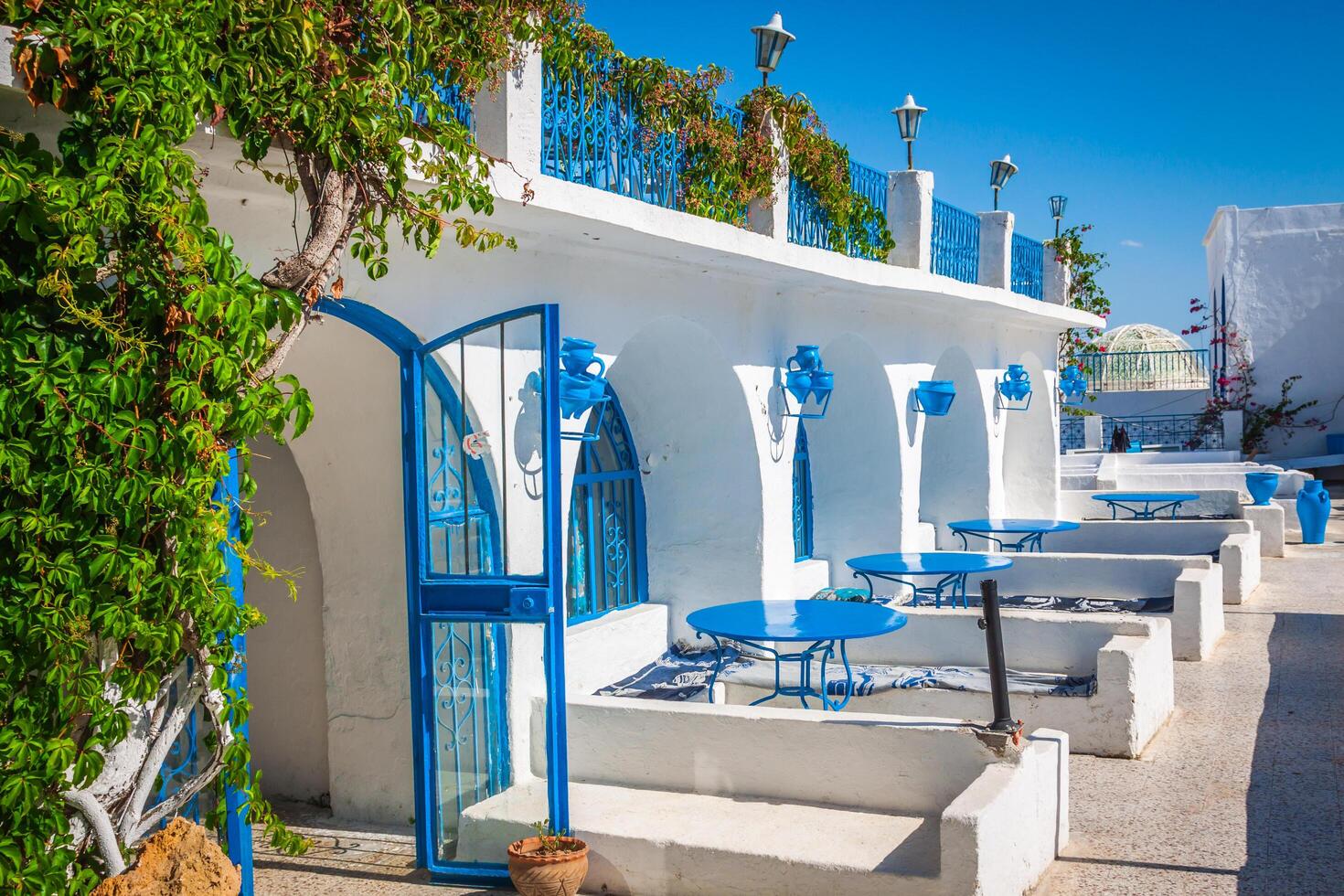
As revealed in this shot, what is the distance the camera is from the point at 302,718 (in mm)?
7398

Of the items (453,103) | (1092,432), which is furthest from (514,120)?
(1092,432)

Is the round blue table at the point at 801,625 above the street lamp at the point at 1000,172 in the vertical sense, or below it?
below

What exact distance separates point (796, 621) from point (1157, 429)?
26361mm

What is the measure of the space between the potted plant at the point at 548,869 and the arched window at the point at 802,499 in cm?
670

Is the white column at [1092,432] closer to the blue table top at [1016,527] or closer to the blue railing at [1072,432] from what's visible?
the blue railing at [1072,432]

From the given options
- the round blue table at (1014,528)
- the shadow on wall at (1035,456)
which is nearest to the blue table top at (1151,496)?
the shadow on wall at (1035,456)

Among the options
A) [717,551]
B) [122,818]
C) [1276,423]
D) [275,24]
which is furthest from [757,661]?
[1276,423]

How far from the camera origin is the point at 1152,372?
32812mm

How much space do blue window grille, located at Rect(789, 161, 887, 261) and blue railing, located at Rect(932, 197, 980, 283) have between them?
1045 millimetres

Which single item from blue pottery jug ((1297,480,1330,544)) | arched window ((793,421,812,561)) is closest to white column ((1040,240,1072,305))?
blue pottery jug ((1297,480,1330,544))

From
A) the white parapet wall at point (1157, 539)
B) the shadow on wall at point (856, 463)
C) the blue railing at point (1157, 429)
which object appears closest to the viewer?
the shadow on wall at point (856, 463)

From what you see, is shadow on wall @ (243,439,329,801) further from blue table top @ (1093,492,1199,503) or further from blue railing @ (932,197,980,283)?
blue table top @ (1093,492,1199,503)

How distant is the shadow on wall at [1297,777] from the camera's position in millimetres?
5328

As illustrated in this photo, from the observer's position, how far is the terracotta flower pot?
5.12 m
